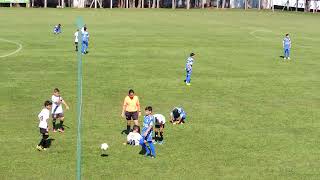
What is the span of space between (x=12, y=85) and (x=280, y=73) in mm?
18849

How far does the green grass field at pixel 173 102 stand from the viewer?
1928cm

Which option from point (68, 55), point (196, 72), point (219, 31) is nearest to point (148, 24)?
point (219, 31)

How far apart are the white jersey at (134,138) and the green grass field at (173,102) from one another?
0.32 meters

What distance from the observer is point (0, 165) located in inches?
742

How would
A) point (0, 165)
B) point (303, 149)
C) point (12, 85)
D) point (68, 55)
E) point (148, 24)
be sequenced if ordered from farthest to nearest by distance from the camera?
point (148, 24), point (68, 55), point (12, 85), point (303, 149), point (0, 165)

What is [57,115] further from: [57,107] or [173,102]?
[173,102]

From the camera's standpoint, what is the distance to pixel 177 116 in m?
24.4

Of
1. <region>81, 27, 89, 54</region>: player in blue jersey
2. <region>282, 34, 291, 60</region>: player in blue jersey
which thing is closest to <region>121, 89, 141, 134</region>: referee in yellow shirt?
<region>81, 27, 89, 54</region>: player in blue jersey

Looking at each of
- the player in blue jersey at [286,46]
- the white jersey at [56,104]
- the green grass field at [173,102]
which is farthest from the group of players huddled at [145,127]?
the player in blue jersey at [286,46]

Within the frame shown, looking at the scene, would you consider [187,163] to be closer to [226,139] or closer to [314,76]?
[226,139]

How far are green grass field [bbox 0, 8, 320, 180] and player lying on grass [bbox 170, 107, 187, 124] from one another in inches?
19.6

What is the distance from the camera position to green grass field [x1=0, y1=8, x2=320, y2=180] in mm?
19281

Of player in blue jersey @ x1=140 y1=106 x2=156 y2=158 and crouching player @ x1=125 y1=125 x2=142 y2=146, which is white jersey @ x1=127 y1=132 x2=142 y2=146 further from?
player in blue jersey @ x1=140 y1=106 x2=156 y2=158

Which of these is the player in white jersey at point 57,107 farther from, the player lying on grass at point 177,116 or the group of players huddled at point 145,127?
the player lying on grass at point 177,116
